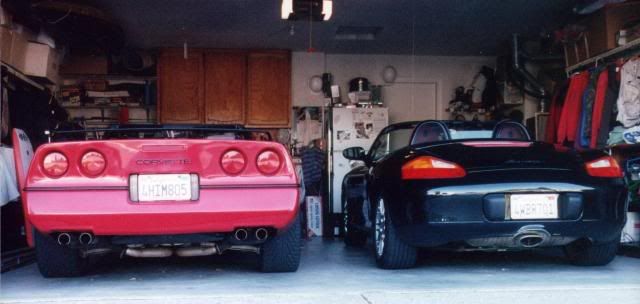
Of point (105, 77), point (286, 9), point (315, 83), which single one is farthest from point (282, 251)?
point (105, 77)

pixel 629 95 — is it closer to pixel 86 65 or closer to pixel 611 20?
pixel 611 20

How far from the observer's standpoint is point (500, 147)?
4.34 m

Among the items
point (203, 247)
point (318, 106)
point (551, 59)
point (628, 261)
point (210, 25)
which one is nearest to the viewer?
point (203, 247)

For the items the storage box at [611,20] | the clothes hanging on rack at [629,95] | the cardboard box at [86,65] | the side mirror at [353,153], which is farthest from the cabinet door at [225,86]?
the clothes hanging on rack at [629,95]

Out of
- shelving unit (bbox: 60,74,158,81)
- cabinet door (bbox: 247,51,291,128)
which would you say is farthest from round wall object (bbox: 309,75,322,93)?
shelving unit (bbox: 60,74,158,81)

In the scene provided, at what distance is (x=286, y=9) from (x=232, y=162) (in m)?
4.86

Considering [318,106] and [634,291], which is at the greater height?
[318,106]

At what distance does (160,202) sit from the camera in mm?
3766

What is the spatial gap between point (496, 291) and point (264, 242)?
1.39 metres

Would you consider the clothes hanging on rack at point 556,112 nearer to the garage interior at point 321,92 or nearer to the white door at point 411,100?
the garage interior at point 321,92

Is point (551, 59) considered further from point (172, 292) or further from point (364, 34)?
point (172, 292)

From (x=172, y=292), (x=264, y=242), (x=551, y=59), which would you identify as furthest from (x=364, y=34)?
(x=172, y=292)

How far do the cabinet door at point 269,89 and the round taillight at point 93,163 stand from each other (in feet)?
24.7

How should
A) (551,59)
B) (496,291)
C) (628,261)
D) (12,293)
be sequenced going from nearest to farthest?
(496,291) → (12,293) → (628,261) → (551,59)
